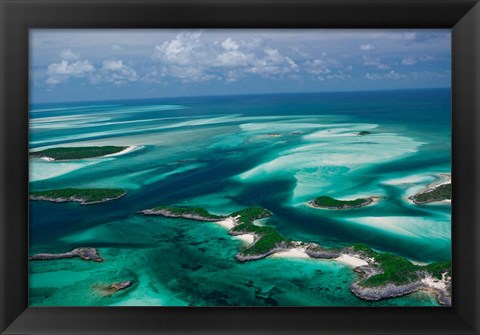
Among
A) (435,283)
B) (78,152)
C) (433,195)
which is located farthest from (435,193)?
(78,152)

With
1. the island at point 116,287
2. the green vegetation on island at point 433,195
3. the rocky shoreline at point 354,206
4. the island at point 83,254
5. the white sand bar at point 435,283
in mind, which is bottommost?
the island at point 116,287

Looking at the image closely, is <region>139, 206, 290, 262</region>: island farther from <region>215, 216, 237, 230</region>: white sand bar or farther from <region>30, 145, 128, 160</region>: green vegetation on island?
<region>30, 145, 128, 160</region>: green vegetation on island

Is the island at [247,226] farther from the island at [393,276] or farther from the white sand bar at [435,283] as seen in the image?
the white sand bar at [435,283]

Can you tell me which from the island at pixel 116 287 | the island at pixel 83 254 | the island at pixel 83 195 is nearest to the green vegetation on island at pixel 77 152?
the island at pixel 83 195

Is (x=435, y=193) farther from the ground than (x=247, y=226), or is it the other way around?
(x=435, y=193)

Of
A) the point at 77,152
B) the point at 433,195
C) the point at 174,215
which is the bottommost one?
the point at 174,215

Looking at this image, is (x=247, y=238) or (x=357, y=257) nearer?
(x=357, y=257)

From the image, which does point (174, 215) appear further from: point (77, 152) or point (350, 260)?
point (350, 260)
